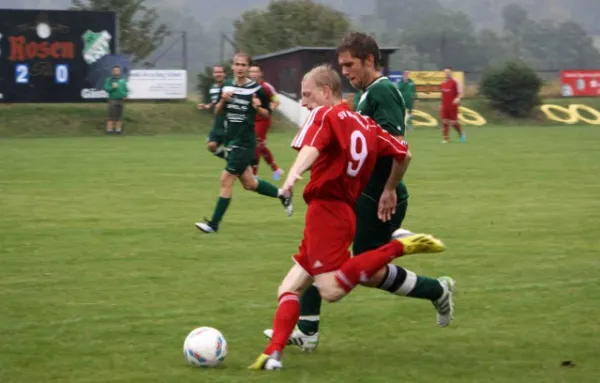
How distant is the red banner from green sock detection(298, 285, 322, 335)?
134 feet

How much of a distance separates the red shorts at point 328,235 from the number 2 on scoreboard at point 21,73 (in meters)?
28.8

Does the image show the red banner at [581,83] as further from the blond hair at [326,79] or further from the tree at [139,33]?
the blond hair at [326,79]

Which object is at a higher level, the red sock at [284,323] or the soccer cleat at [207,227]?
the red sock at [284,323]

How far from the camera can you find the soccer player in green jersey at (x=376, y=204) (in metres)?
6.25

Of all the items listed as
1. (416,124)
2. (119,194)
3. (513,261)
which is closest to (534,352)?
(513,261)

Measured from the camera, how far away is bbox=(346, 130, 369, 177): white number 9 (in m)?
5.83

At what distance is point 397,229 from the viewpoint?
647 centimetres

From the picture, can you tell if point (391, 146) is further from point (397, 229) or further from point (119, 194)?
point (119, 194)

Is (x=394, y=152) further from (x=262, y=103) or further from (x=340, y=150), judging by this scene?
(x=262, y=103)

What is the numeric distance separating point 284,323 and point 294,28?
142ft

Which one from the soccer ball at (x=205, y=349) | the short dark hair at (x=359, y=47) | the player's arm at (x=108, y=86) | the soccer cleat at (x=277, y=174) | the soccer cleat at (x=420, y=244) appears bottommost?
the player's arm at (x=108, y=86)

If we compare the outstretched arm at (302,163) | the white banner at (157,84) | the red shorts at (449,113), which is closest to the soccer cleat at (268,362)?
the outstretched arm at (302,163)

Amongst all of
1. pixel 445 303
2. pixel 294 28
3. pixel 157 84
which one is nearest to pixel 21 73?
pixel 157 84

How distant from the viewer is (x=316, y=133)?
224 inches
